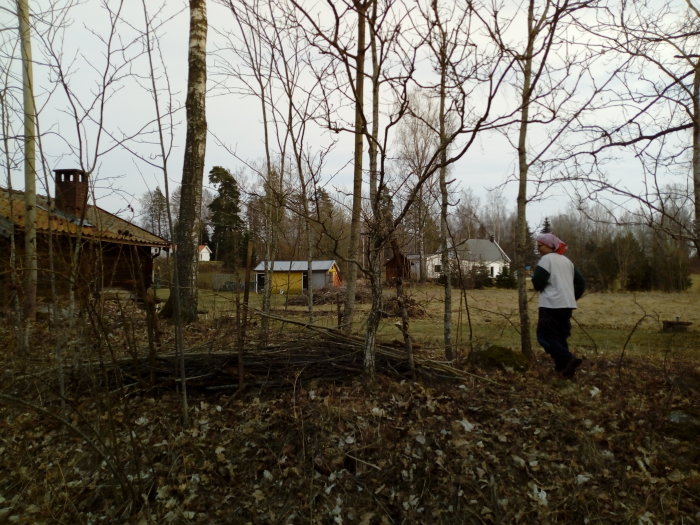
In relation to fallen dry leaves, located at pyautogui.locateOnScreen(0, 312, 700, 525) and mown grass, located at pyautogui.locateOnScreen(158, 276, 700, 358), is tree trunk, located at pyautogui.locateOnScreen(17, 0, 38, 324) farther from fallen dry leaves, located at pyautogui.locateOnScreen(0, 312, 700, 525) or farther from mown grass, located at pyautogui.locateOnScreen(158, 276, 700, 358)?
mown grass, located at pyautogui.locateOnScreen(158, 276, 700, 358)

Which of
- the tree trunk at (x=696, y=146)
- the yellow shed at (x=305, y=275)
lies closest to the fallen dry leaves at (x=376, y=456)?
Result: the tree trunk at (x=696, y=146)

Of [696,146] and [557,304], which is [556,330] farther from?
[696,146]

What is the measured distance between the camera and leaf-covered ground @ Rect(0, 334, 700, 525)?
2965 mm

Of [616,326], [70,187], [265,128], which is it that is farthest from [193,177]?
[616,326]

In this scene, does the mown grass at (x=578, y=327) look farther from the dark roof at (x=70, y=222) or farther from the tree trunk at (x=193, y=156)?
the dark roof at (x=70, y=222)

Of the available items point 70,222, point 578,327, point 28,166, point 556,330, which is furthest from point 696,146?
point 70,222

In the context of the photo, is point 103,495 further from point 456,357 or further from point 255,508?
point 456,357

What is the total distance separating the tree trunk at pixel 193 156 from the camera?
858 centimetres

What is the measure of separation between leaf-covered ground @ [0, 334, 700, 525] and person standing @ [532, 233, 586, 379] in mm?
278

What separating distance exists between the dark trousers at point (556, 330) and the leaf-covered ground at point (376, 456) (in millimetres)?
314

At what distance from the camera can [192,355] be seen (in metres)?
4.81

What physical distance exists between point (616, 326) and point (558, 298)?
9554mm

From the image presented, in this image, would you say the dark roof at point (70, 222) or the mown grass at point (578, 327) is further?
the mown grass at point (578, 327)

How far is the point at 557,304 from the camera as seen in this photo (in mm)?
4469
